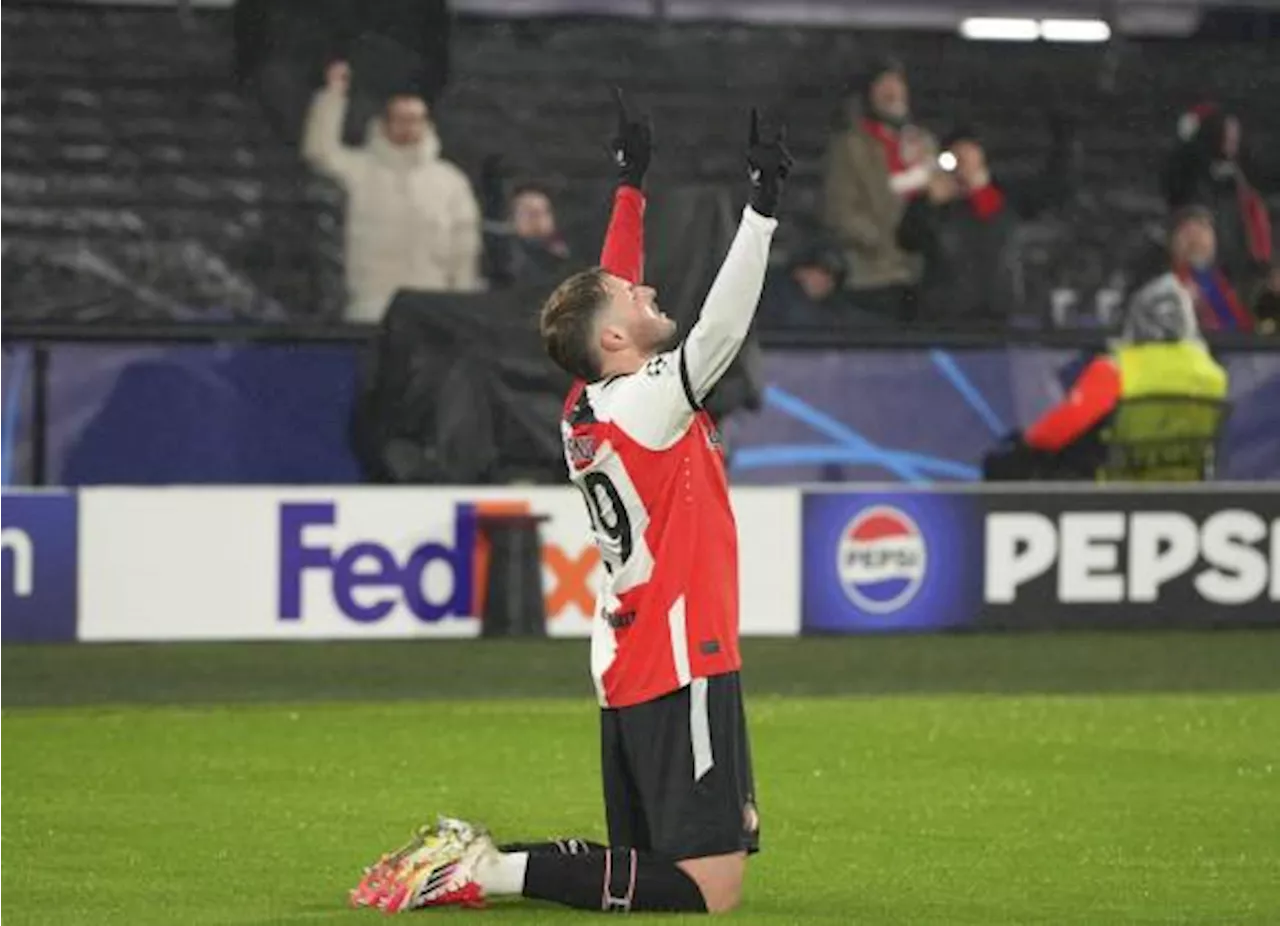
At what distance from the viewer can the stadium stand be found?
20531 millimetres

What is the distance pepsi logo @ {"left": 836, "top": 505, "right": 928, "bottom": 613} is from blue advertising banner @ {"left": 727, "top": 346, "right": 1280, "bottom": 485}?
2.46m

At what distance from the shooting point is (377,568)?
16938 mm

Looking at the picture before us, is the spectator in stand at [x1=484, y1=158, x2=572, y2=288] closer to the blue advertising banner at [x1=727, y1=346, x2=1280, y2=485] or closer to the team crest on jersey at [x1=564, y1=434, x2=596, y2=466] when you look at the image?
the blue advertising banner at [x1=727, y1=346, x2=1280, y2=485]

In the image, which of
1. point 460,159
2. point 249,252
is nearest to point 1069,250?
point 460,159

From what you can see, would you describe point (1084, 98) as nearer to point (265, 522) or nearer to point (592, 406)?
point (265, 522)

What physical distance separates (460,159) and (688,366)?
1340 cm

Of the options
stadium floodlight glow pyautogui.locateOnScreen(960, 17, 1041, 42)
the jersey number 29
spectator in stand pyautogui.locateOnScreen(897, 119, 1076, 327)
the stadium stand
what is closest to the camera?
the jersey number 29

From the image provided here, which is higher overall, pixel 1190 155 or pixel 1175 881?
pixel 1190 155

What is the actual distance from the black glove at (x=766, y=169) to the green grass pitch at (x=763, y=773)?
6.29 feet

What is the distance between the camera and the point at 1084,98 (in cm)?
2352

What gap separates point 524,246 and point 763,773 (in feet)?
27.3

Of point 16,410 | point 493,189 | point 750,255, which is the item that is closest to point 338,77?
point 493,189

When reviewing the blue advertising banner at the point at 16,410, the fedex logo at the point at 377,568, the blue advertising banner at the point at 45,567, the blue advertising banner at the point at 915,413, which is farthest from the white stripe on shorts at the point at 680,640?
the blue advertising banner at the point at 915,413

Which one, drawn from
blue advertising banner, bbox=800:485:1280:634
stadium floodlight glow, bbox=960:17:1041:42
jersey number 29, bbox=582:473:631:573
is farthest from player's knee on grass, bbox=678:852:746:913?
stadium floodlight glow, bbox=960:17:1041:42
